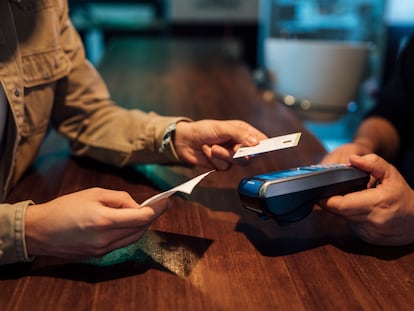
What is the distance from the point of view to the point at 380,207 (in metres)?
0.60

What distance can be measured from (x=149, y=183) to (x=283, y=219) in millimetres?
282

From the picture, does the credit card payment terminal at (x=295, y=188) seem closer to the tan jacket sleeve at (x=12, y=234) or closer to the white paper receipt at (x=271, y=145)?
the white paper receipt at (x=271, y=145)

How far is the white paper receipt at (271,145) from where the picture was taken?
63cm

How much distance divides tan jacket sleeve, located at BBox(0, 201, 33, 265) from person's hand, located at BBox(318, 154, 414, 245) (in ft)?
1.19

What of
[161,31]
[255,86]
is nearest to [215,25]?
[161,31]

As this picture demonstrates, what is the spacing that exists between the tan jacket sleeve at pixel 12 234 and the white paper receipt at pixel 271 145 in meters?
0.29

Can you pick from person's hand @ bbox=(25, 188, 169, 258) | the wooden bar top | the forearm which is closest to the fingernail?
the wooden bar top

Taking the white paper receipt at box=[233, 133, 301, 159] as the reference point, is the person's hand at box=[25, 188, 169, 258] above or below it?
below

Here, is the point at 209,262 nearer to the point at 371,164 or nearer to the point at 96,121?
the point at 371,164

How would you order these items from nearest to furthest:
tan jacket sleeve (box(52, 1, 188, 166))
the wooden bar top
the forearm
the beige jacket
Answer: the wooden bar top → the beige jacket → tan jacket sleeve (box(52, 1, 188, 166)) → the forearm

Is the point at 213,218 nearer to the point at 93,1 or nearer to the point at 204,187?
the point at 204,187

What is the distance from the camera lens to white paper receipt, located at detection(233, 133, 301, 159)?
625mm

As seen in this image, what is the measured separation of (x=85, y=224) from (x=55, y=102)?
433 mm

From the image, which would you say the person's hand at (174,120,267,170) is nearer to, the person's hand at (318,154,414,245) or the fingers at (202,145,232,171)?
the fingers at (202,145,232,171)
